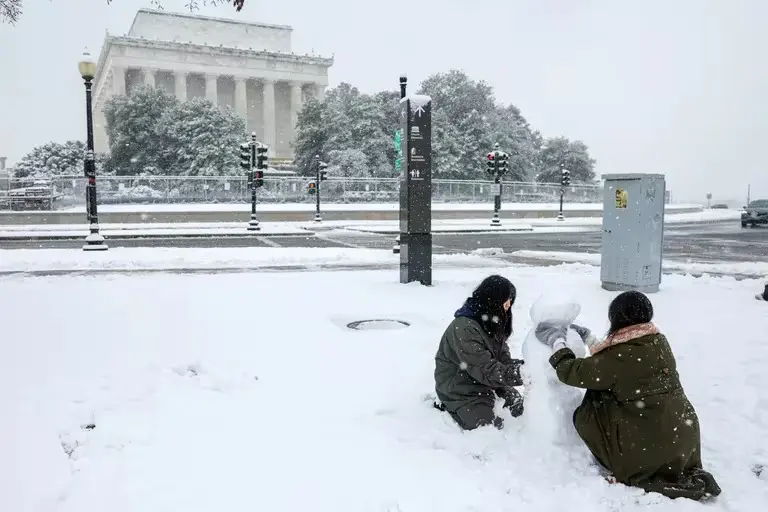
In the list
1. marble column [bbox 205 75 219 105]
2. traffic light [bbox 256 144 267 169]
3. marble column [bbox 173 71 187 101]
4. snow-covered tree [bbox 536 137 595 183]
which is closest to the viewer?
traffic light [bbox 256 144 267 169]

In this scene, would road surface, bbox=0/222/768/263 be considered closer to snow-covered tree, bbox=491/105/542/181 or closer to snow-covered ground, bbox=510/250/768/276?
snow-covered ground, bbox=510/250/768/276

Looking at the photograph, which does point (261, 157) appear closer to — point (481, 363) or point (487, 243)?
point (487, 243)

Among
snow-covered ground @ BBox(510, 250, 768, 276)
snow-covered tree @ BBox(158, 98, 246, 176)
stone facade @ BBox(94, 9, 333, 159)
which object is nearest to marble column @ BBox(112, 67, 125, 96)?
stone facade @ BBox(94, 9, 333, 159)

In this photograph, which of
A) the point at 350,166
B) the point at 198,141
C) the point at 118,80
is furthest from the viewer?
the point at 118,80

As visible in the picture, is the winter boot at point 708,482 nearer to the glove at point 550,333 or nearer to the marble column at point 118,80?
the glove at point 550,333

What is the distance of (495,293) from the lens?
392 centimetres

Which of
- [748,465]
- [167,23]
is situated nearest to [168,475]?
[748,465]

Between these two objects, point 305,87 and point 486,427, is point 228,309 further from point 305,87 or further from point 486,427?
point 305,87

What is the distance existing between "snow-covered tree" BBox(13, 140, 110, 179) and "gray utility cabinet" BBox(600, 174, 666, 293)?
51.4 meters

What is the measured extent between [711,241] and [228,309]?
752 inches

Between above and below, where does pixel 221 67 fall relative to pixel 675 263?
above

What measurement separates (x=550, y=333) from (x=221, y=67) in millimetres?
81485

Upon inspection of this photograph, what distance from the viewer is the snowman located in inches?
145

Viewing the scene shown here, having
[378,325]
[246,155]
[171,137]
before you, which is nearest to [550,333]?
[378,325]
